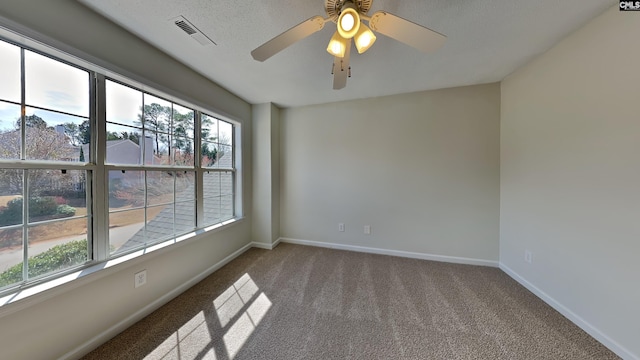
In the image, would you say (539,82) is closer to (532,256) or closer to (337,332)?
(532,256)

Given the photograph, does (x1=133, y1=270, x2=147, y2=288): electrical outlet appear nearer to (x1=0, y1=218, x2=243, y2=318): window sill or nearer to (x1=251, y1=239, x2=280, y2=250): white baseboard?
(x1=0, y1=218, x2=243, y2=318): window sill

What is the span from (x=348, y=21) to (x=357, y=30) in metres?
0.07

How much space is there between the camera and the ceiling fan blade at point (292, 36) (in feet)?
3.67

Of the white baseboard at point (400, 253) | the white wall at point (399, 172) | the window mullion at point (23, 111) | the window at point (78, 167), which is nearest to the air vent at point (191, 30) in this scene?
the window at point (78, 167)

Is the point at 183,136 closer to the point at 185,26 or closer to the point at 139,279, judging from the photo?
the point at 185,26

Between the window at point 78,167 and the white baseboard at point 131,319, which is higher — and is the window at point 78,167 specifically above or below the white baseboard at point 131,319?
above

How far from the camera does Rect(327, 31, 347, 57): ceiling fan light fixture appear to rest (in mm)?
1181

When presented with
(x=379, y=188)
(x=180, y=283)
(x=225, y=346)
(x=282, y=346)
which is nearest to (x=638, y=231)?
(x=379, y=188)

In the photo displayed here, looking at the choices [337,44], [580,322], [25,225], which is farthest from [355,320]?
[25,225]

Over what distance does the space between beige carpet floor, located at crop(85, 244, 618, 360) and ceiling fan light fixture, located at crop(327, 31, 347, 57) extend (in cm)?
200

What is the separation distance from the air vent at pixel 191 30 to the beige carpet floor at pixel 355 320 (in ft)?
7.69

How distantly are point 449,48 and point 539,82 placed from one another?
1.01 meters

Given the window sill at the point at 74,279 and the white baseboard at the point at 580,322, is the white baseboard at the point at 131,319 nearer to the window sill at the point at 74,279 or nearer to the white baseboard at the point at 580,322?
the window sill at the point at 74,279

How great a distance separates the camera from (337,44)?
47.1 inches
